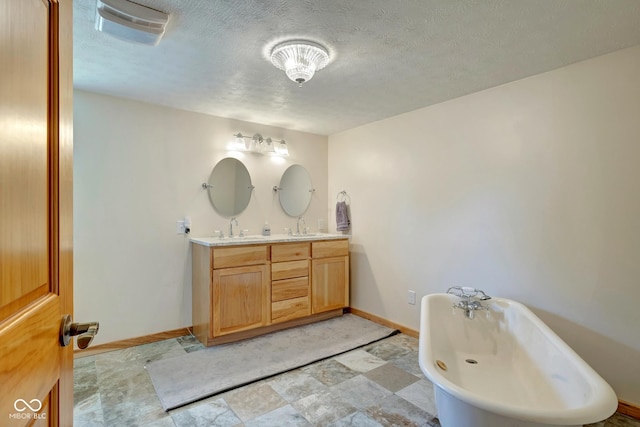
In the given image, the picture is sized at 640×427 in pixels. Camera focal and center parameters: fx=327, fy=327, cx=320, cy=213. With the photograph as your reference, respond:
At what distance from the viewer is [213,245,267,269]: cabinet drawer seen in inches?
111

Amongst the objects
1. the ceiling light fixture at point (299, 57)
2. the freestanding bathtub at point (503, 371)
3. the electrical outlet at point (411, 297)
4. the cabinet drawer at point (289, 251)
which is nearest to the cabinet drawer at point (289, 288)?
the cabinet drawer at point (289, 251)

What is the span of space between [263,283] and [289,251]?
405mm

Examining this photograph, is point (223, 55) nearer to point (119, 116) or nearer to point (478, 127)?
point (119, 116)

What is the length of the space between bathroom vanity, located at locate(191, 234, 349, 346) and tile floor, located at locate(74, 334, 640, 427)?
1.73 ft

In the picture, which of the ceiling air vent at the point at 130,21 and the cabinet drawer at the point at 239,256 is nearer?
the ceiling air vent at the point at 130,21

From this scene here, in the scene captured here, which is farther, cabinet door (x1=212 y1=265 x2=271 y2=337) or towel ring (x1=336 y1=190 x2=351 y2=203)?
towel ring (x1=336 y1=190 x2=351 y2=203)

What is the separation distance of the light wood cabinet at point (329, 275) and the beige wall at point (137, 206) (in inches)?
37.6

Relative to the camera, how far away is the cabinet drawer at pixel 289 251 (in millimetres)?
3178

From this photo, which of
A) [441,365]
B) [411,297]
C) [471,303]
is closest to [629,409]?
[471,303]

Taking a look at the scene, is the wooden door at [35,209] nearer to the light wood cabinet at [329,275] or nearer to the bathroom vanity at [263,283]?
the bathroom vanity at [263,283]

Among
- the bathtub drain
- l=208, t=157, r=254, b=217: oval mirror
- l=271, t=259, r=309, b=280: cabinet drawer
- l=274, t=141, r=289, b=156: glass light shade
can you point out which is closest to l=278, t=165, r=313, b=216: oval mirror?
l=274, t=141, r=289, b=156: glass light shade

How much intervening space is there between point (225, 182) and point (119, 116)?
1.08 meters

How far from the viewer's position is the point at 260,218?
366cm

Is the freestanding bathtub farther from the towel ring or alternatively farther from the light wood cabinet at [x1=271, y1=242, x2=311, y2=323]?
the towel ring
